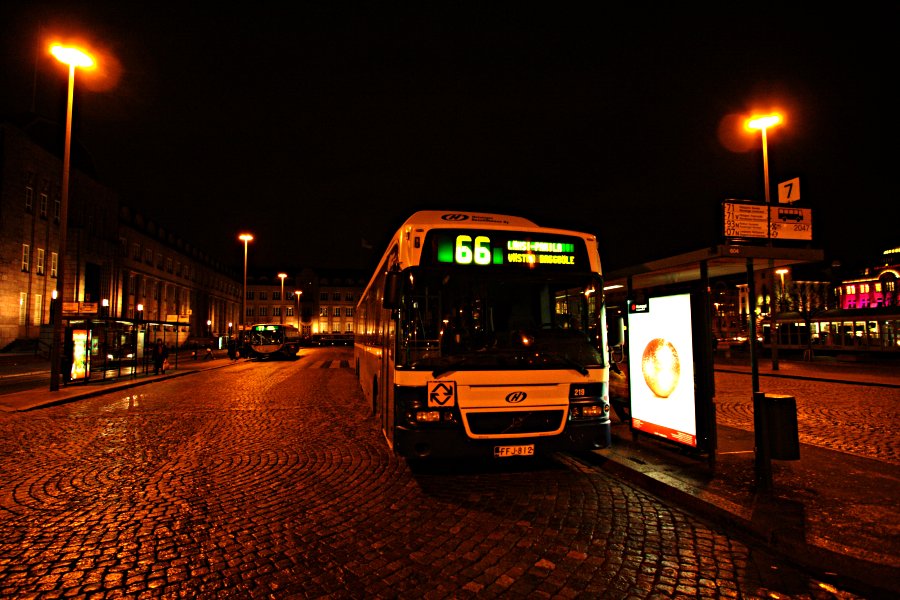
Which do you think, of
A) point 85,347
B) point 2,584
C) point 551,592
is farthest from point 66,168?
point 551,592

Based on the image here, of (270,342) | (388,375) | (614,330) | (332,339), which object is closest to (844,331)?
(614,330)

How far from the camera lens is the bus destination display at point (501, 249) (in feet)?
19.4

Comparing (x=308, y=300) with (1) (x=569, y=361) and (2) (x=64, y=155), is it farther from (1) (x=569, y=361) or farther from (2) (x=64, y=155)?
(1) (x=569, y=361)

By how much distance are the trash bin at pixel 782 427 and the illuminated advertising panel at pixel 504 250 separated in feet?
8.24

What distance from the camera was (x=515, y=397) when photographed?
5664 millimetres

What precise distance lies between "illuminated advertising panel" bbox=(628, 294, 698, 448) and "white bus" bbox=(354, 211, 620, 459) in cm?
115

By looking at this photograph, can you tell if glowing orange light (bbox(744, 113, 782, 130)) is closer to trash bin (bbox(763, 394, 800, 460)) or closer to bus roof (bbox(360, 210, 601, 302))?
bus roof (bbox(360, 210, 601, 302))

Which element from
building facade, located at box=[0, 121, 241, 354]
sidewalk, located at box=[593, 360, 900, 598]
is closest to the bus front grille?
sidewalk, located at box=[593, 360, 900, 598]

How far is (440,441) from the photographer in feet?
18.3

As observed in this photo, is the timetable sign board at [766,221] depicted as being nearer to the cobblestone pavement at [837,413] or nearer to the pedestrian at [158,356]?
the cobblestone pavement at [837,413]

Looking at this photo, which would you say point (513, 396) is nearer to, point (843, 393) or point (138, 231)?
point (843, 393)

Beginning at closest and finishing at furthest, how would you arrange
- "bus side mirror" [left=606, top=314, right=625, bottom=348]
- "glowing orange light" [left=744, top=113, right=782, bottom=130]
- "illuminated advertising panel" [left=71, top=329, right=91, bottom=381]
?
"bus side mirror" [left=606, top=314, right=625, bottom=348]
"glowing orange light" [left=744, top=113, right=782, bottom=130]
"illuminated advertising panel" [left=71, top=329, right=91, bottom=381]

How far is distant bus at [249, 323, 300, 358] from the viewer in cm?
3975

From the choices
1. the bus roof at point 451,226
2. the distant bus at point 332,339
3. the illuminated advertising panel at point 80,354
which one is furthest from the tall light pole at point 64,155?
the distant bus at point 332,339
